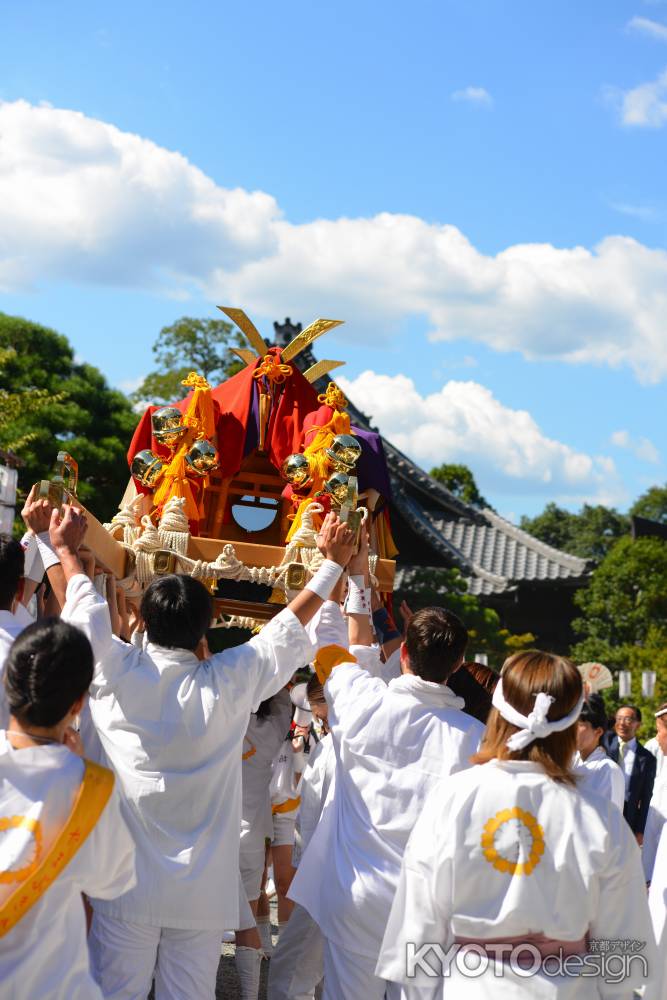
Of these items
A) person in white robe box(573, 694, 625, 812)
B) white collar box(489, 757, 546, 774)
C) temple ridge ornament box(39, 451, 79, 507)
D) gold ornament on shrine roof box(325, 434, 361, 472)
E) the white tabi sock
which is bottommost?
the white tabi sock

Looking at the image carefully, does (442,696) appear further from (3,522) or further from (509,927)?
(3,522)

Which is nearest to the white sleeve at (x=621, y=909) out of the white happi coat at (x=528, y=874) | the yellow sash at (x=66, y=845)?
the white happi coat at (x=528, y=874)

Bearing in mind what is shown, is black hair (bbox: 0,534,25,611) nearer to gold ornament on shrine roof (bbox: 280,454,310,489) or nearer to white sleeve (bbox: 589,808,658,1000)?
white sleeve (bbox: 589,808,658,1000)

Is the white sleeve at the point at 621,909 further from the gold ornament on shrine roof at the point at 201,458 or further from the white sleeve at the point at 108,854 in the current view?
the gold ornament on shrine roof at the point at 201,458

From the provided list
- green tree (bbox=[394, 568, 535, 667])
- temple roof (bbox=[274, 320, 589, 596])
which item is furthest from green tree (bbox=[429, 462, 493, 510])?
green tree (bbox=[394, 568, 535, 667])

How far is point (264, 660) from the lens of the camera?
3.60 metres

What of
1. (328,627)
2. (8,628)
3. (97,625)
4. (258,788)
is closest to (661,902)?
(328,627)

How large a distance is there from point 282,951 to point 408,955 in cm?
210

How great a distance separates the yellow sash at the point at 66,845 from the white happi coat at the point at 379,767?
4.83ft

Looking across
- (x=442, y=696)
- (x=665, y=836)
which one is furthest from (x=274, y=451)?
(x=665, y=836)

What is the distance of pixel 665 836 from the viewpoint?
5.04 m

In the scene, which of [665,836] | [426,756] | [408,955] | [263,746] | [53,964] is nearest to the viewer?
[53,964]

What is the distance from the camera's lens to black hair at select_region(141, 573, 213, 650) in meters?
3.48

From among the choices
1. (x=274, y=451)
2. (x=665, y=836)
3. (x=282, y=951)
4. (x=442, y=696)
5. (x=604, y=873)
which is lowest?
(x=282, y=951)
